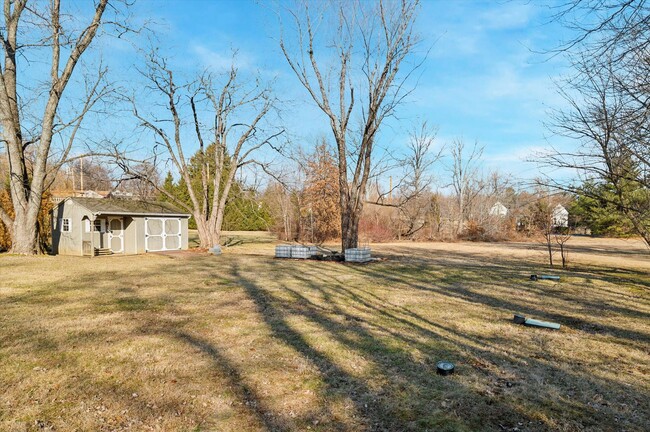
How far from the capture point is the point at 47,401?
120 inches

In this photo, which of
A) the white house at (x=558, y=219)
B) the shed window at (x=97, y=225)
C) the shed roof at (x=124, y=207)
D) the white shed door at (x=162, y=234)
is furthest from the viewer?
the white shed door at (x=162, y=234)

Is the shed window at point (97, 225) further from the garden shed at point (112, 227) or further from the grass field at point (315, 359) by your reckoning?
the grass field at point (315, 359)

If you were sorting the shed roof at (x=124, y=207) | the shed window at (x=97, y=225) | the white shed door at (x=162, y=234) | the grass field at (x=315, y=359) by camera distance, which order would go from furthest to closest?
1. the white shed door at (x=162, y=234)
2. the shed window at (x=97, y=225)
3. the shed roof at (x=124, y=207)
4. the grass field at (x=315, y=359)

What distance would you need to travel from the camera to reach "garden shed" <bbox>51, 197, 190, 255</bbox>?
1688cm

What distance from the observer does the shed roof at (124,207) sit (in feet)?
55.1

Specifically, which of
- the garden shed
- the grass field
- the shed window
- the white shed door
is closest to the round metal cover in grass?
the grass field

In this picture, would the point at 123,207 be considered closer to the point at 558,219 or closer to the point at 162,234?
the point at 162,234

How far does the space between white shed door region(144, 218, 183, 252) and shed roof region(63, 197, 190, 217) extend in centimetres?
43

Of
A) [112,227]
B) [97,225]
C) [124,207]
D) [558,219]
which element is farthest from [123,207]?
[558,219]

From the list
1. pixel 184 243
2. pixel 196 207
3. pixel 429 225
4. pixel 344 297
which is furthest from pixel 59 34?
pixel 429 225

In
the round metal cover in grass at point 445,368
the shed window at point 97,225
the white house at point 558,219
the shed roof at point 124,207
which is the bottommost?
the round metal cover in grass at point 445,368

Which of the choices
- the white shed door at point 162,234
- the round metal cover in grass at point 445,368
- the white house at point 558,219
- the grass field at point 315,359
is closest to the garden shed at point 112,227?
the white shed door at point 162,234

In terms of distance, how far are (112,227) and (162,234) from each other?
7.60ft

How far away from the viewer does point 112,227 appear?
703 inches
